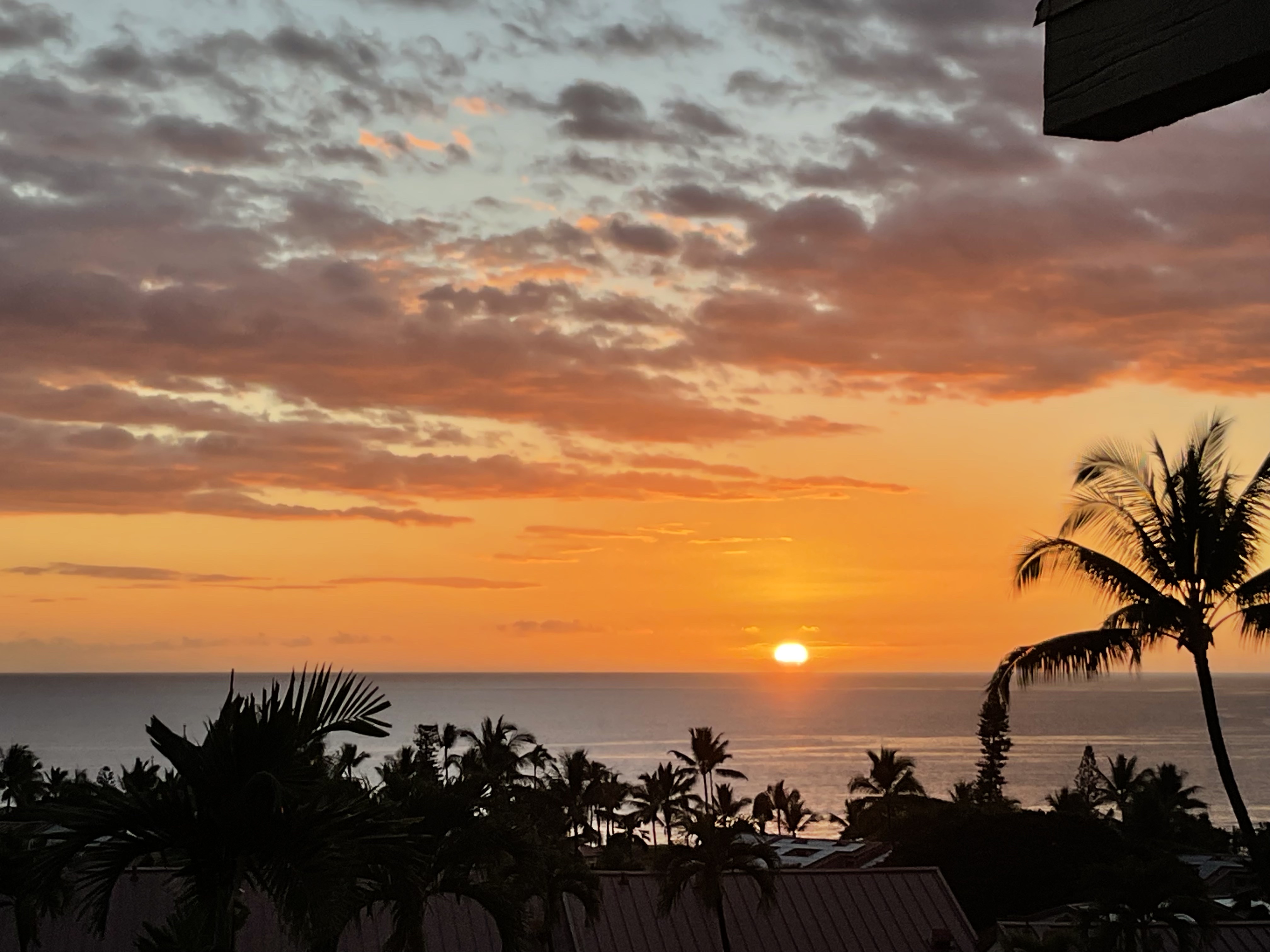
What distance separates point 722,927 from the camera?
34688 millimetres

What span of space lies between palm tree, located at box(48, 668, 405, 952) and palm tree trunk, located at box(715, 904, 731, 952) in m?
27.4

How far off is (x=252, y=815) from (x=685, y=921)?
29.2 meters

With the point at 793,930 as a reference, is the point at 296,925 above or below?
above

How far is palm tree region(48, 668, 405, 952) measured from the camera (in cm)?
862

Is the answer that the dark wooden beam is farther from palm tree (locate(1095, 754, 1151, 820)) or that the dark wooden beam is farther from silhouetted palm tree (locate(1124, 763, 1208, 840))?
palm tree (locate(1095, 754, 1151, 820))

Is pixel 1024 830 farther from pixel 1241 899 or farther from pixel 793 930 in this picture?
pixel 793 930

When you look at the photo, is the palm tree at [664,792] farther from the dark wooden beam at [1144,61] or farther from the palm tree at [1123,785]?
the dark wooden beam at [1144,61]

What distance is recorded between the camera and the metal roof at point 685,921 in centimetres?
3256

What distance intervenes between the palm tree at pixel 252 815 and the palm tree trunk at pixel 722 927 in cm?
2742

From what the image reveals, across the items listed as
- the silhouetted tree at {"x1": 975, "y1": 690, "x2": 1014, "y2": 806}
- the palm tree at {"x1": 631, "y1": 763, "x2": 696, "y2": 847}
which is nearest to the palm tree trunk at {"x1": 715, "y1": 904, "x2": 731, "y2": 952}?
the palm tree at {"x1": 631, "y1": 763, "x2": 696, "y2": 847}

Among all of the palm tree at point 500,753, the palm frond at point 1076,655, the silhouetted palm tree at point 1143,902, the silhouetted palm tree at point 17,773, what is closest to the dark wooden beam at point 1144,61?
the palm frond at point 1076,655

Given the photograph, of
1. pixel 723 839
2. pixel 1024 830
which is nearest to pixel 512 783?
pixel 1024 830

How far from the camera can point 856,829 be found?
313 feet

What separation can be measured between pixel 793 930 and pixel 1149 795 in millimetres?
39679
